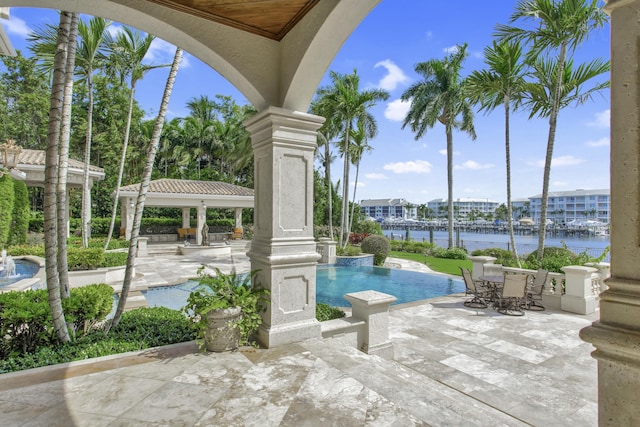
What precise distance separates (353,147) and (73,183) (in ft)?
46.8

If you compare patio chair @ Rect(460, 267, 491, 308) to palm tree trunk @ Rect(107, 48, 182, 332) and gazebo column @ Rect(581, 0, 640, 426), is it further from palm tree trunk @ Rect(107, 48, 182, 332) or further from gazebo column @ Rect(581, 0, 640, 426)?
gazebo column @ Rect(581, 0, 640, 426)

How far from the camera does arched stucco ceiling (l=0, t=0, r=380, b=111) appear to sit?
3408mm

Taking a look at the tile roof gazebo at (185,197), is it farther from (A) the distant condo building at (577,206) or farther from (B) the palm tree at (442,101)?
(A) the distant condo building at (577,206)

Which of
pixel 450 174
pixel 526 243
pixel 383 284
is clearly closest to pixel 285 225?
pixel 383 284

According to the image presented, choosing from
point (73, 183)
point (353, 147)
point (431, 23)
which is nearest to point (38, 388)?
point (431, 23)

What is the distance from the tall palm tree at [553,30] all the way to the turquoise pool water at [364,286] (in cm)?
346

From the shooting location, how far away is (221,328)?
392 cm

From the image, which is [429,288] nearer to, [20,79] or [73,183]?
[73,183]

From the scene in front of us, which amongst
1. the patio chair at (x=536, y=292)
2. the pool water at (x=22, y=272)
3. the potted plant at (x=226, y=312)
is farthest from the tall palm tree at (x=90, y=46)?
the patio chair at (x=536, y=292)

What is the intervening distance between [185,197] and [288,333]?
680 inches

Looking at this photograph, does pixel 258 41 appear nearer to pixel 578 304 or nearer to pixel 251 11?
pixel 251 11

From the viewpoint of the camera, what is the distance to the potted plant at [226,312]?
3.89 meters

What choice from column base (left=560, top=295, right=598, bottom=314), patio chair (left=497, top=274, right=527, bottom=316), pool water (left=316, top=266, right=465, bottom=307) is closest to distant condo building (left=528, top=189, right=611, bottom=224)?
pool water (left=316, top=266, right=465, bottom=307)

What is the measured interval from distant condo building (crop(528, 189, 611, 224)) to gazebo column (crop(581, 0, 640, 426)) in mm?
89100
